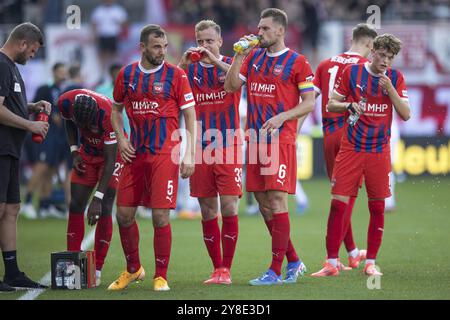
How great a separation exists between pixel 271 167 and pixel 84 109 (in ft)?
5.90

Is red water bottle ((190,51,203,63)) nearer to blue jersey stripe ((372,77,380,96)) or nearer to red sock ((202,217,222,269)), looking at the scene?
red sock ((202,217,222,269))

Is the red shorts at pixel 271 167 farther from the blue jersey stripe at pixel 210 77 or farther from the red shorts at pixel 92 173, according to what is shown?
the red shorts at pixel 92 173

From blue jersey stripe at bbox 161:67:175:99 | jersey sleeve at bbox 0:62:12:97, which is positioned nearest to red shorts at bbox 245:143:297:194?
blue jersey stripe at bbox 161:67:175:99

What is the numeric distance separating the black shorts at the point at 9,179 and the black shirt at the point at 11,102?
0.07 meters

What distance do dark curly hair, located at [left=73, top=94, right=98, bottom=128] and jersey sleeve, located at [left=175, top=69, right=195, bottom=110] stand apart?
88 centimetres

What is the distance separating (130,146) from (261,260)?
2.81 metres

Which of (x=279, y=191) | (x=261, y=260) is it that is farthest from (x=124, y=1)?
(x=279, y=191)

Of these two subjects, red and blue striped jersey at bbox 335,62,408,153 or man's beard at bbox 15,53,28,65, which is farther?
red and blue striped jersey at bbox 335,62,408,153

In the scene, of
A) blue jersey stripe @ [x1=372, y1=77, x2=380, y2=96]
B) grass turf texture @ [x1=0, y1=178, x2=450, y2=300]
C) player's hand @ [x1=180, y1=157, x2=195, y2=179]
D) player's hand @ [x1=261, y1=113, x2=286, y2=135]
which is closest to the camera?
grass turf texture @ [x1=0, y1=178, x2=450, y2=300]

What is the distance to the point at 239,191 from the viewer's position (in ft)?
30.8

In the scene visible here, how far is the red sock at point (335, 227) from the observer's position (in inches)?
385

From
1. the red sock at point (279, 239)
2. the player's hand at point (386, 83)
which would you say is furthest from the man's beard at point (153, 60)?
the player's hand at point (386, 83)

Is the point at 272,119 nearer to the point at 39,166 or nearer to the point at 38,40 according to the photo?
the point at 38,40

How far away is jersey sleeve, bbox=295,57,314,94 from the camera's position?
9.13 metres
